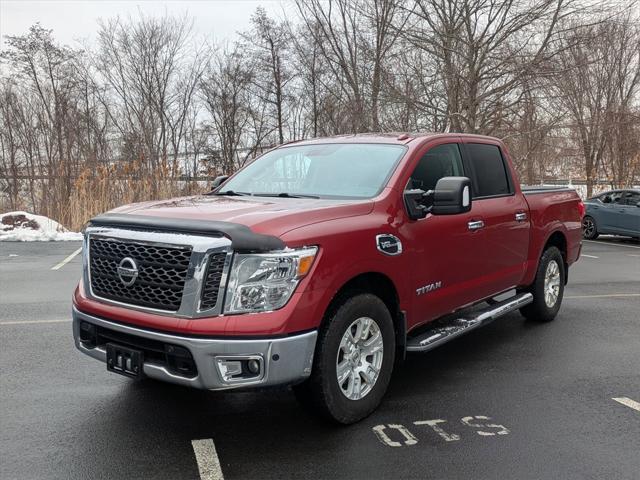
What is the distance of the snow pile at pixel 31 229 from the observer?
14602mm

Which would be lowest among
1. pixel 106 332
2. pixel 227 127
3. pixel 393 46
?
pixel 106 332

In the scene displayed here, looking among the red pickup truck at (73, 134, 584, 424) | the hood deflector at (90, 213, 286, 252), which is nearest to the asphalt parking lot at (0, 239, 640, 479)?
the red pickup truck at (73, 134, 584, 424)

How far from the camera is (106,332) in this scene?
3.80 m

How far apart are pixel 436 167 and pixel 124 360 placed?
289 centimetres

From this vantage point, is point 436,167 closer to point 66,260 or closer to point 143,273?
point 143,273

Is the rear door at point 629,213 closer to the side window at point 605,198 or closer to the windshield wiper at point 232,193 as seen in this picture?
the side window at point 605,198

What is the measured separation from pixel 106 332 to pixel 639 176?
81.3ft

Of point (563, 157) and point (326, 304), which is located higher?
point (563, 157)

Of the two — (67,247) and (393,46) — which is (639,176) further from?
(67,247)

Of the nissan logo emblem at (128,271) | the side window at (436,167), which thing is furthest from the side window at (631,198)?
the nissan logo emblem at (128,271)

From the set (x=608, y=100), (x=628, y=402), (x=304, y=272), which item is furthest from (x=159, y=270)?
(x=608, y=100)

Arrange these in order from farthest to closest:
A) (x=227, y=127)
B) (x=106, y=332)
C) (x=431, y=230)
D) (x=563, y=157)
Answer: (x=227, y=127) → (x=563, y=157) → (x=431, y=230) → (x=106, y=332)

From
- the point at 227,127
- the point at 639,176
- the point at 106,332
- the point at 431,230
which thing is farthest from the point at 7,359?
the point at 639,176

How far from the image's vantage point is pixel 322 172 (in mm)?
4863
